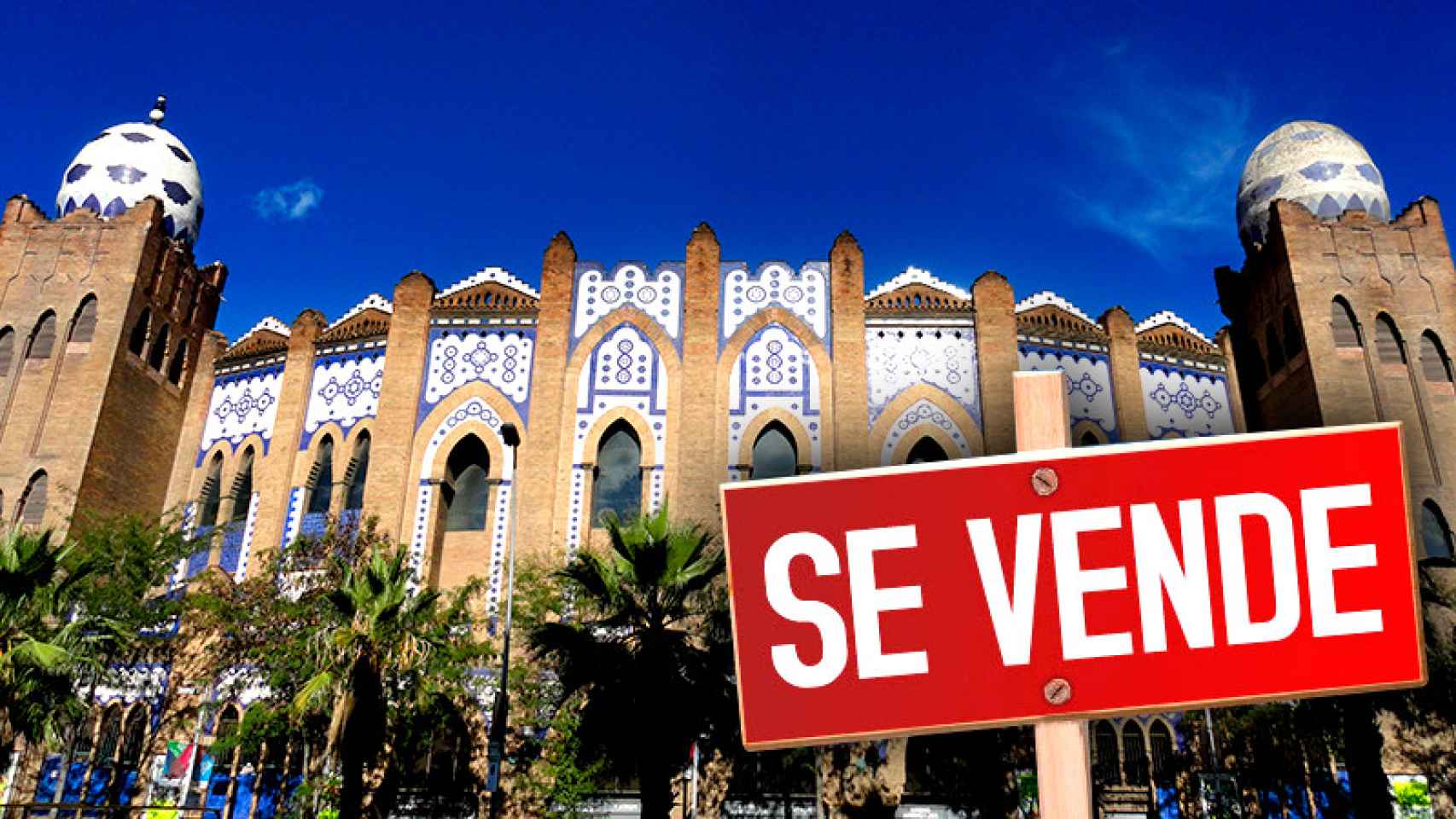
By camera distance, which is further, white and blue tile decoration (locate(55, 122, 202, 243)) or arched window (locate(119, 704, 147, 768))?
white and blue tile decoration (locate(55, 122, 202, 243))

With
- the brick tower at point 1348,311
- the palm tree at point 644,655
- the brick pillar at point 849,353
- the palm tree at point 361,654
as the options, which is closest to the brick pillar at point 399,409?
the palm tree at point 361,654

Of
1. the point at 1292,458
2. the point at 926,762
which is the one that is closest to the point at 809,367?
the point at 926,762

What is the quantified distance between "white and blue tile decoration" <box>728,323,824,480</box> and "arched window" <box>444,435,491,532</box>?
5683 millimetres

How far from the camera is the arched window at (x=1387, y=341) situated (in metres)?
24.5

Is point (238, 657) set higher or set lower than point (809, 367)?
lower

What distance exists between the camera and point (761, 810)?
19.2 meters

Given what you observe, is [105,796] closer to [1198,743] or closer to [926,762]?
[926,762]

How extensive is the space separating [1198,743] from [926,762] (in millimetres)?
5869

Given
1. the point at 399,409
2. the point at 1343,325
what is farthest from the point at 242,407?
the point at 1343,325

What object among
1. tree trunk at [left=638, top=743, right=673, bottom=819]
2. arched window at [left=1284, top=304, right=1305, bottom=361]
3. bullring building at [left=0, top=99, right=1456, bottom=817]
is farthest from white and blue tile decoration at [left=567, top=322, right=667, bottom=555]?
arched window at [left=1284, top=304, right=1305, bottom=361]

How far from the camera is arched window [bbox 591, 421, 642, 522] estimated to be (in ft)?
75.5

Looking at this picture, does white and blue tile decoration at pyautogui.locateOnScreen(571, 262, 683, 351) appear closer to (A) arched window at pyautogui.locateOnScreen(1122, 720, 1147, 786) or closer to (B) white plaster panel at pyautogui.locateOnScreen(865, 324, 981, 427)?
(B) white plaster panel at pyautogui.locateOnScreen(865, 324, 981, 427)

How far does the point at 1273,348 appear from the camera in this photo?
26.6m

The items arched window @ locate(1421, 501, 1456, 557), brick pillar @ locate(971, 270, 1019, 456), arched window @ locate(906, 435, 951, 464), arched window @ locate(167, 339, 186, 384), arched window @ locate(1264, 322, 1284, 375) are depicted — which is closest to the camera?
arched window @ locate(1421, 501, 1456, 557)
